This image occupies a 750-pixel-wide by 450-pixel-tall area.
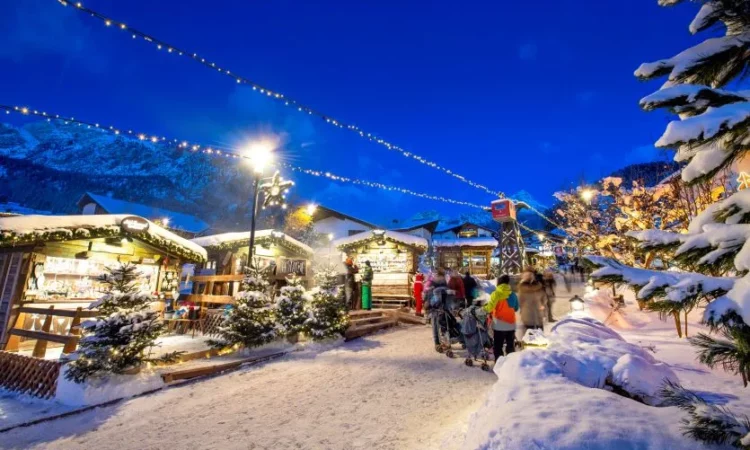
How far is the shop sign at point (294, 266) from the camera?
63.2ft

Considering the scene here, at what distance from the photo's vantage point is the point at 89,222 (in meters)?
10.6

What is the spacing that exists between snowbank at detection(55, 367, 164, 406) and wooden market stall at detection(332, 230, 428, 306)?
15.2 metres

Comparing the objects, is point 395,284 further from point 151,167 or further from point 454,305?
point 151,167

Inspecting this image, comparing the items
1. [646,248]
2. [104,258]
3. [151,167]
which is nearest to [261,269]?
[104,258]

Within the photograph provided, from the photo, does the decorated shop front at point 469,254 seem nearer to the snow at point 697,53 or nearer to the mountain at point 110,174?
the snow at point 697,53

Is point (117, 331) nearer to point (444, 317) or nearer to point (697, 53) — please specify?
point (444, 317)

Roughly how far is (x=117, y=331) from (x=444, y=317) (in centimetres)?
745

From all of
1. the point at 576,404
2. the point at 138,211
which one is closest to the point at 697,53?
the point at 576,404

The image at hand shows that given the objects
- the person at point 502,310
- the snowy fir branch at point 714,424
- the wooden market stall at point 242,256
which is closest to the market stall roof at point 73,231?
the wooden market stall at point 242,256

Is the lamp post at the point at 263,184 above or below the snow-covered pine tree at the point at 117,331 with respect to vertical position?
above

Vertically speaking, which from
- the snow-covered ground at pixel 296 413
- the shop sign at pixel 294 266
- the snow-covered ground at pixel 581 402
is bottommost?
the snow-covered ground at pixel 296 413

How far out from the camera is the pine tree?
169cm

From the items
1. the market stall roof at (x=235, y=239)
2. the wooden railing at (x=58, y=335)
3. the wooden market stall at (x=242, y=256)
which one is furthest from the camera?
the market stall roof at (x=235, y=239)

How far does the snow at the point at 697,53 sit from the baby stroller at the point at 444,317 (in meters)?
7.55
